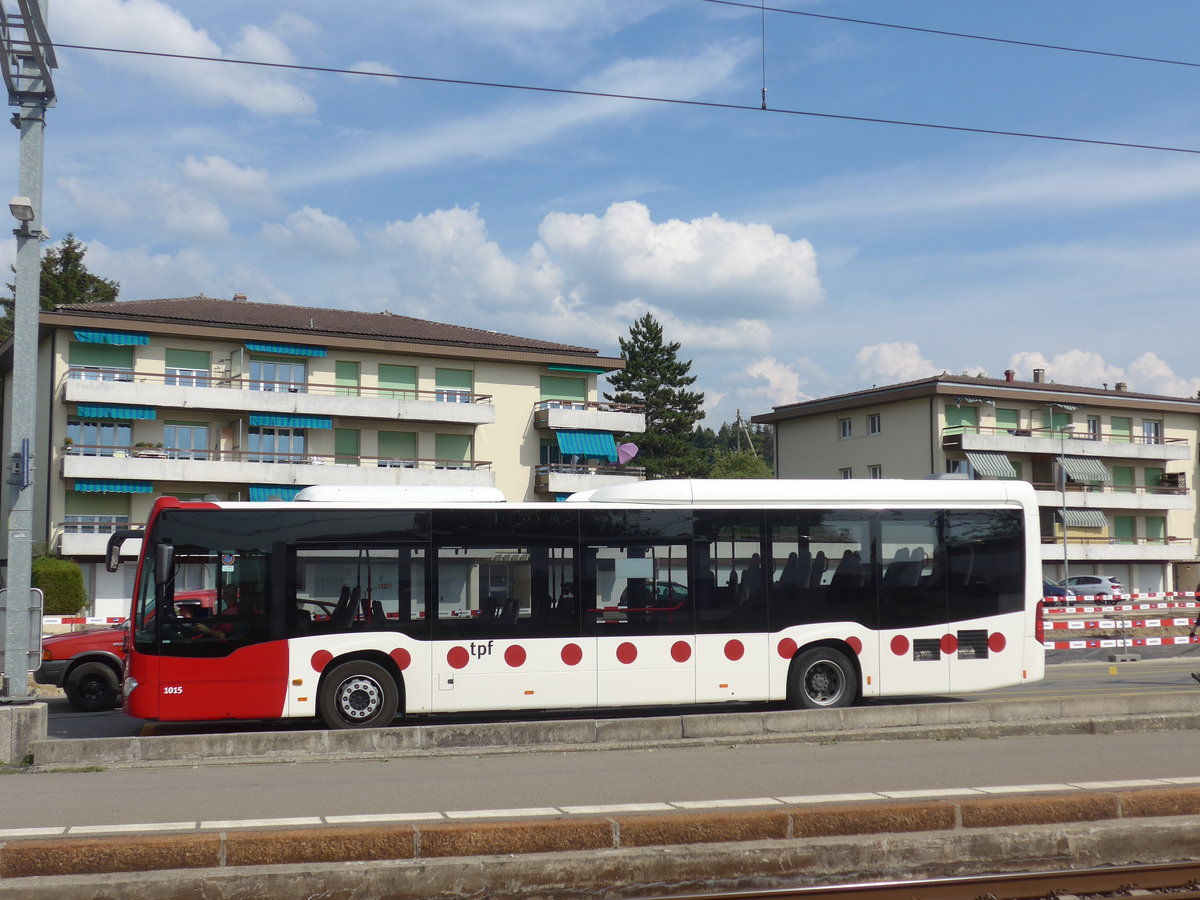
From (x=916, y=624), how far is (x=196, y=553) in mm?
9007

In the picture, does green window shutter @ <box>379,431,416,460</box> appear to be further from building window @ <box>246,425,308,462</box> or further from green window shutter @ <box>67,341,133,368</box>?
green window shutter @ <box>67,341,133,368</box>

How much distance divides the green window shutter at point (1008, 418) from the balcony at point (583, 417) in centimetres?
2032

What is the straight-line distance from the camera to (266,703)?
1384 centimetres

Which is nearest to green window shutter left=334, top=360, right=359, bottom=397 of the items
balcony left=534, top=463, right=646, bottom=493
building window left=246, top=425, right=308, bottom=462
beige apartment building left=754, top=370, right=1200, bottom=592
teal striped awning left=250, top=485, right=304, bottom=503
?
building window left=246, top=425, right=308, bottom=462

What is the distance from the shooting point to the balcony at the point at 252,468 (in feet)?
152

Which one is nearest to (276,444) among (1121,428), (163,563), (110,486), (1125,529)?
(110,486)

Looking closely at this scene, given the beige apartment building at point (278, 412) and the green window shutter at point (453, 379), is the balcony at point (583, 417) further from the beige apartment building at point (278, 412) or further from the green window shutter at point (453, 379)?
the green window shutter at point (453, 379)

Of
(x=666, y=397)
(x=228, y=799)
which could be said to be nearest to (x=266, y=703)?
(x=228, y=799)

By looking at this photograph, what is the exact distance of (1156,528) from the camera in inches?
2655

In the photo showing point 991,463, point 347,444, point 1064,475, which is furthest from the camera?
point 1064,475

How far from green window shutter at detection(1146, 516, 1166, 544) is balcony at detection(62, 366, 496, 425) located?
125 feet

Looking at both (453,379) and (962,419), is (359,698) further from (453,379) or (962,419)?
(962,419)

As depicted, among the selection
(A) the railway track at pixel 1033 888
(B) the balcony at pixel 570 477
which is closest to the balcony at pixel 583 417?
(B) the balcony at pixel 570 477

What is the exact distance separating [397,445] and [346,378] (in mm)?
3708
